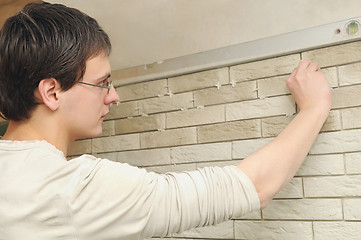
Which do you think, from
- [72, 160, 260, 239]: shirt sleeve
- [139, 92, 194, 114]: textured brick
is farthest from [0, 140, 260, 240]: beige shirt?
[139, 92, 194, 114]: textured brick

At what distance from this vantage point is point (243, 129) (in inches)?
49.8

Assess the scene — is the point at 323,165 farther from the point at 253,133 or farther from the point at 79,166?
the point at 79,166

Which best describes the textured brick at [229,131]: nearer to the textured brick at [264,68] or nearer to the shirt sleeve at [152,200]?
the textured brick at [264,68]

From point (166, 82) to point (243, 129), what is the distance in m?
0.36

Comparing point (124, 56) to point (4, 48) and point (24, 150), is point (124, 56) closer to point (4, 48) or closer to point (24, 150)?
point (4, 48)

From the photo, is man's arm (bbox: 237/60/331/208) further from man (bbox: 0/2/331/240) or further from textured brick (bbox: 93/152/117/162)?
textured brick (bbox: 93/152/117/162)

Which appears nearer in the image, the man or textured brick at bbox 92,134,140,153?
the man

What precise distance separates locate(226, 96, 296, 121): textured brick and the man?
13cm

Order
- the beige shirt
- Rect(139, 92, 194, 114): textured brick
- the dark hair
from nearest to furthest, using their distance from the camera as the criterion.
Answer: the beige shirt
the dark hair
Rect(139, 92, 194, 114): textured brick

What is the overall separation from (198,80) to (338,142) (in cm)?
50

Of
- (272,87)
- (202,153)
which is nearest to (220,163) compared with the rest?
(202,153)

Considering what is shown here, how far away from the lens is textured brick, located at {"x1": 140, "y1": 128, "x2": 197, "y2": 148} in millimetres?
1373

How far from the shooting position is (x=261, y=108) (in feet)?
4.07

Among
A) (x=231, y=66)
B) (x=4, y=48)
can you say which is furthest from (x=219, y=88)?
(x=4, y=48)
